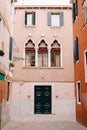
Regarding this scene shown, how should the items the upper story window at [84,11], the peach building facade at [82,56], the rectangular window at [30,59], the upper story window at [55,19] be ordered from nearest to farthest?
the upper story window at [84,11] < the peach building facade at [82,56] < the rectangular window at [30,59] < the upper story window at [55,19]

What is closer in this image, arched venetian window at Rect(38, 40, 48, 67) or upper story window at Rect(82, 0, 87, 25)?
upper story window at Rect(82, 0, 87, 25)

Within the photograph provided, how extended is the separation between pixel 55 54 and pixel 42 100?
13.0ft

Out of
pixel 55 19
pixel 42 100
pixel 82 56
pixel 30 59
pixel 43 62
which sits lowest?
pixel 42 100

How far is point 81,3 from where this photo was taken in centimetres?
1326

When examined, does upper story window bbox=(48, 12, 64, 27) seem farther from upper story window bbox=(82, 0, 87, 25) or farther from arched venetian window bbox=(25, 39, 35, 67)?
upper story window bbox=(82, 0, 87, 25)

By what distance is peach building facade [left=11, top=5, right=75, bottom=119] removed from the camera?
2067cm

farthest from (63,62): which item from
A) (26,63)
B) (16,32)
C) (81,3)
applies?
(81,3)

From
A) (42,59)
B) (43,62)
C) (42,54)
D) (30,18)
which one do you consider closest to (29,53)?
(42,54)

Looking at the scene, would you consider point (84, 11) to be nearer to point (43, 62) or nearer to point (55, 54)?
point (55, 54)

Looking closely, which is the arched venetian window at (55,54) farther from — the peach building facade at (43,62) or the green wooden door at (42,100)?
the green wooden door at (42,100)

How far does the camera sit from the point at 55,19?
22188mm

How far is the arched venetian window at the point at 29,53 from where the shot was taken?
21453mm

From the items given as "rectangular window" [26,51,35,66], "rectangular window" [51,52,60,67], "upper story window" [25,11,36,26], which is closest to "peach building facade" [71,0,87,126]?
"rectangular window" [51,52,60,67]

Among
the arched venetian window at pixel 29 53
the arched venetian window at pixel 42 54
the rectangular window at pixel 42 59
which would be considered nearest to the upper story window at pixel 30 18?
the arched venetian window at pixel 29 53
